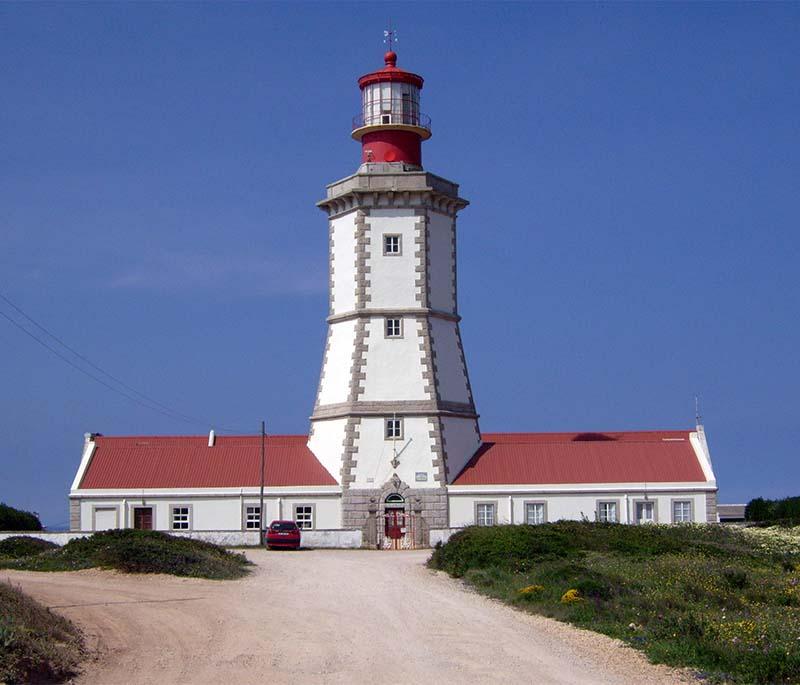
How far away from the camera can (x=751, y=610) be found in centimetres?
1892

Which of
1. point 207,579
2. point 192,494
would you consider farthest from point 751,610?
point 192,494

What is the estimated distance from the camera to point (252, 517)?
133ft

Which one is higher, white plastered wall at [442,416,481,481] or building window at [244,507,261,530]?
white plastered wall at [442,416,481,481]

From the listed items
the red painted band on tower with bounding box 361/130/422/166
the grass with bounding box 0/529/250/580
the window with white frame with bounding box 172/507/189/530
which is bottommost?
the grass with bounding box 0/529/250/580

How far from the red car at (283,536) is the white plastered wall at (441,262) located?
356 inches

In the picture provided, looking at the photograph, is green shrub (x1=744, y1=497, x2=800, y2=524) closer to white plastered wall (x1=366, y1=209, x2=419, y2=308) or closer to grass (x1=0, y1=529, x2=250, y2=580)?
Result: white plastered wall (x1=366, y1=209, x2=419, y2=308)

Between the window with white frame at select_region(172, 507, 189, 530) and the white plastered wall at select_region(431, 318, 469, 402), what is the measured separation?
9.62 m

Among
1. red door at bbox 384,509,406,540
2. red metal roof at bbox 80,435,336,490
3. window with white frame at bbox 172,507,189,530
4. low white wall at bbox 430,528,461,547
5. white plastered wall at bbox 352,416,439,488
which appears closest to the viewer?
low white wall at bbox 430,528,461,547

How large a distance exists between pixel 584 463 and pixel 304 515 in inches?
391

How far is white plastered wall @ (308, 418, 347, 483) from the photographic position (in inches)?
1597

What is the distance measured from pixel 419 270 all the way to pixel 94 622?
24346 mm

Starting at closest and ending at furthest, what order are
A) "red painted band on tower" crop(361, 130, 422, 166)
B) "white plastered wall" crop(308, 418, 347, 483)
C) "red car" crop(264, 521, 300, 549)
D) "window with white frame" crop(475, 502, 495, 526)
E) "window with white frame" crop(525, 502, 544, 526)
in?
1. "red car" crop(264, 521, 300, 549)
2. "window with white frame" crop(475, 502, 495, 526)
3. "window with white frame" crop(525, 502, 544, 526)
4. "white plastered wall" crop(308, 418, 347, 483)
5. "red painted band on tower" crop(361, 130, 422, 166)

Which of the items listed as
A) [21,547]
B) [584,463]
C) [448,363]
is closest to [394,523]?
[448,363]

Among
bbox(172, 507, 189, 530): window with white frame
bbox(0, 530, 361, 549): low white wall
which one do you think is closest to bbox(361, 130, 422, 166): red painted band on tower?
bbox(0, 530, 361, 549): low white wall
